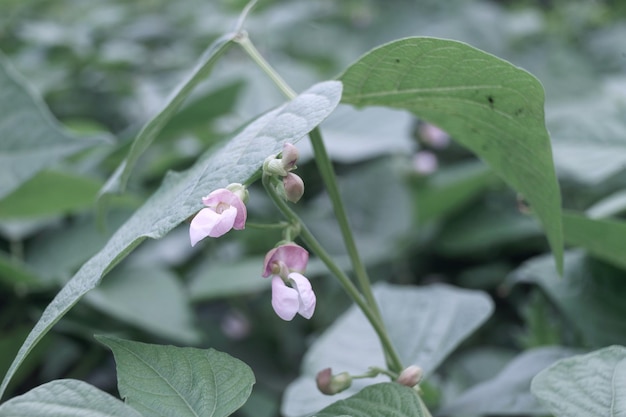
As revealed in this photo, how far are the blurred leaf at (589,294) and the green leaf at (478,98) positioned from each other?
0.22 meters

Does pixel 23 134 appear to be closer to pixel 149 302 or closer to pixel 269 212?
pixel 149 302

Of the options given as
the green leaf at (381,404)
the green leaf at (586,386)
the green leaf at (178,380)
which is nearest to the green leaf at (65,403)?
the green leaf at (178,380)

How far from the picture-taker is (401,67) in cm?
52

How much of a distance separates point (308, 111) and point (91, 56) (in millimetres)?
1384

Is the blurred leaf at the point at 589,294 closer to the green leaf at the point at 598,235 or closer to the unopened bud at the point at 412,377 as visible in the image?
the green leaf at the point at 598,235

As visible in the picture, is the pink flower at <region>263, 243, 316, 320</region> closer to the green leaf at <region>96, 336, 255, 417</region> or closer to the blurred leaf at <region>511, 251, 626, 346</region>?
the green leaf at <region>96, 336, 255, 417</region>

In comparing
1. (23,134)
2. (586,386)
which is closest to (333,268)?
(586,386)

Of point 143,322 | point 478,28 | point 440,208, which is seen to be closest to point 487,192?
point 440,208

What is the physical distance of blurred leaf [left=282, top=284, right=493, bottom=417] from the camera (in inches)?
28.1

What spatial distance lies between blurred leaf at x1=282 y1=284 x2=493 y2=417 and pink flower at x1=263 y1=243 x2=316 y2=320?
23 cm

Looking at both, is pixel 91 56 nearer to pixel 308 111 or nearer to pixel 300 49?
pixel 300 49

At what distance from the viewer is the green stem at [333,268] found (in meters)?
0.47

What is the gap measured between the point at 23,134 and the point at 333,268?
0.52 meters

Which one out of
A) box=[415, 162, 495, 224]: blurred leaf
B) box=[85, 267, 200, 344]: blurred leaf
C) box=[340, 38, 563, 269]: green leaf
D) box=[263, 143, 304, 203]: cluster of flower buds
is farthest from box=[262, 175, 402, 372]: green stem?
box=[415, 162, 495, 224]: blurred leaf
